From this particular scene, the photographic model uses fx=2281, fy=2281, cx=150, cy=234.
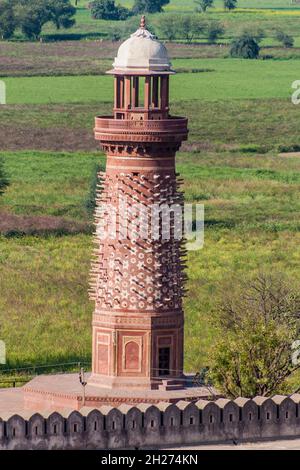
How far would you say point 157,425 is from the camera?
64.0 metres

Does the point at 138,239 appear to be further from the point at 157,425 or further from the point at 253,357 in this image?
the point at 157,425

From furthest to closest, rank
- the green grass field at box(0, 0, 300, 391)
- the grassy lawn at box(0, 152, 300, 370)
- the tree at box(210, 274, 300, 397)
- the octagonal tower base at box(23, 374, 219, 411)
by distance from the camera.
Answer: the green grass field at box(0, 0, 300, 391)
the grassy lawn at box(0, 152, 300, 370)
the tree at box(210, 274, 300, 397)
the octagonal tower base at box(23, 374, 219, 411)

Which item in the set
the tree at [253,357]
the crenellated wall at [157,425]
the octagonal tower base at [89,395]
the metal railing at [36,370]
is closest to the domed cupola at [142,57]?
the tree at [253,357]

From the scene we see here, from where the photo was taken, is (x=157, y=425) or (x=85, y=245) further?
(x=85, y=245)

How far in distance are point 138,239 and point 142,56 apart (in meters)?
5.43

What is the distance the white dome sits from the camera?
67.4 meters

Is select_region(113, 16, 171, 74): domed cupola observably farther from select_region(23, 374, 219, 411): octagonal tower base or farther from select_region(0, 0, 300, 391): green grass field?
select_region(0, 0, 300, 391): green grass field

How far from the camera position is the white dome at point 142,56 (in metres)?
67.4

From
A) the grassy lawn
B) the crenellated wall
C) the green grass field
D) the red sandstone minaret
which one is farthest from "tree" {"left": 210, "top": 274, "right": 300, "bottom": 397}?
the grassy lawn

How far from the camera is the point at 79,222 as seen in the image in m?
132

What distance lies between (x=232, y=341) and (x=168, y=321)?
2.73 m

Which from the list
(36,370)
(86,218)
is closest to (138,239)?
(36,370)

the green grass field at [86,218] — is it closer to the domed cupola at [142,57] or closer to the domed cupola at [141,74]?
the domed cupola at [141,74]

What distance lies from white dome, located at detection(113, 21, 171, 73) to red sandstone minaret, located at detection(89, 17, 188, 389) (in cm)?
3
